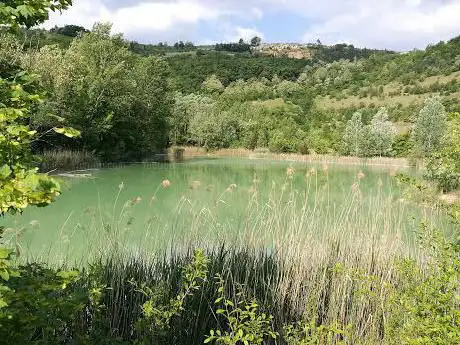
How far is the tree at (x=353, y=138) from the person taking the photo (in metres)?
36.6

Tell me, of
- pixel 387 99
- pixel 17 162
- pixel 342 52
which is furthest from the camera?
pixel 342 52

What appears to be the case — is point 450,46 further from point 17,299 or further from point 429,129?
point 17,299

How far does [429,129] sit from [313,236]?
29.6m

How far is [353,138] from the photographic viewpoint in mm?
37375

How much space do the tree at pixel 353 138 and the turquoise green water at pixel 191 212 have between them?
1709cm

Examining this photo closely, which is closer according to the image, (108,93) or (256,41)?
(108,93)

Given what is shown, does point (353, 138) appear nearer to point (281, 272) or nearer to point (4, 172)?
point (281, 272)

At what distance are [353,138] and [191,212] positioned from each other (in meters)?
34.4

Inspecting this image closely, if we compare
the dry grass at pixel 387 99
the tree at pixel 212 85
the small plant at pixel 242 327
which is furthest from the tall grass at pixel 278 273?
the tree at pixel 212 85

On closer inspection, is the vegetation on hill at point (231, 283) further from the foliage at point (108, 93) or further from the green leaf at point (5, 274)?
the foliage at point (108, 93)

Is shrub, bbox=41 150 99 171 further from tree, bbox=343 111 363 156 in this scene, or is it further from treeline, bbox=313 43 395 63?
treeline, bbox=313 43 395 63

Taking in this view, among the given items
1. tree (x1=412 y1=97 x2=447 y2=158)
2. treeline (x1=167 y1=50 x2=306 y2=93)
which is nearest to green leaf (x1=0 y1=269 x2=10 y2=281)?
tree (x1=412 y1=97 x2=447 y2=158)

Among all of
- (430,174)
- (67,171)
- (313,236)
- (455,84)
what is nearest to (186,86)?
(455,84)

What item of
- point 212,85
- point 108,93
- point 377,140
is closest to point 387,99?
point 377,140
